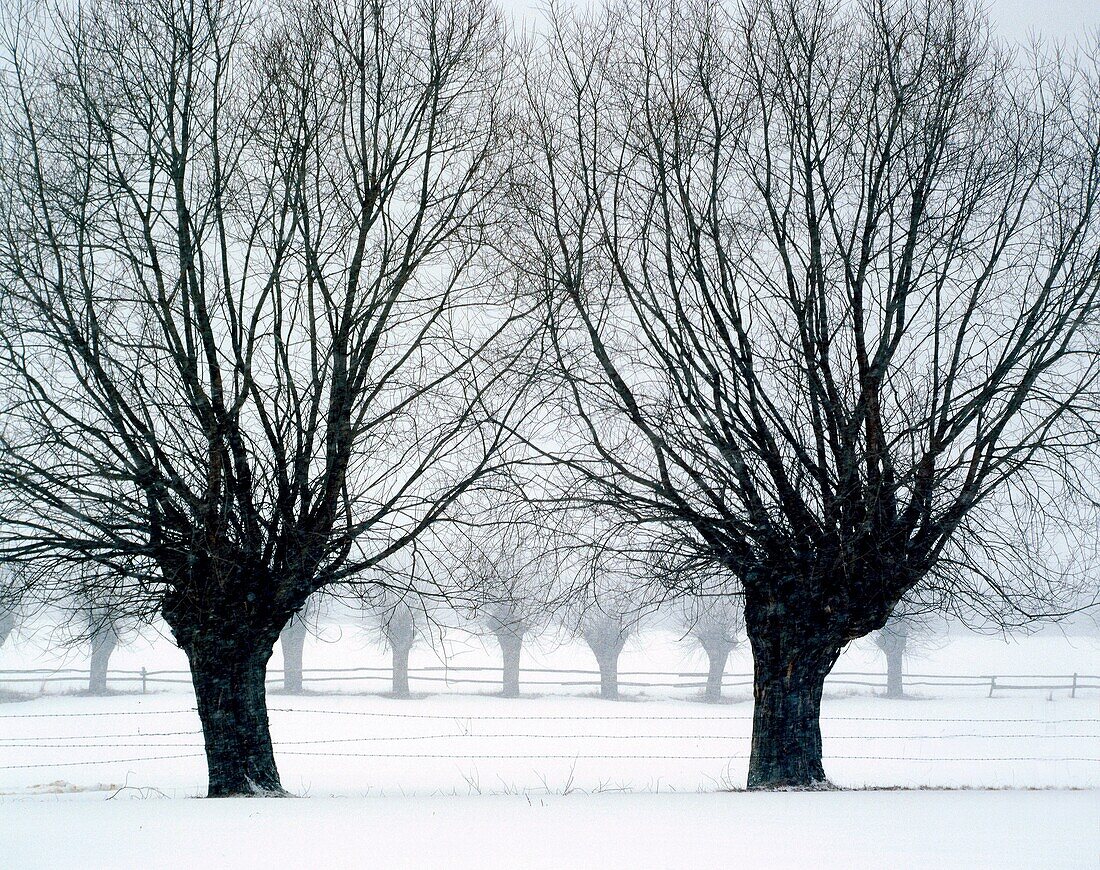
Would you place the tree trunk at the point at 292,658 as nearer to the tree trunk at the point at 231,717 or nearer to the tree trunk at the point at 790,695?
the tree trunk at the point at 231,717

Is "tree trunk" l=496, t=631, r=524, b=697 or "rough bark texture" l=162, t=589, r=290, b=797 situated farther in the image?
"tree trunk" l=496, t=631, r=524, b=697

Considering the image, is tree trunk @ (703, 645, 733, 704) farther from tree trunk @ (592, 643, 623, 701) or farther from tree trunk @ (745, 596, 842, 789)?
tree trunk @ (745, 596, 842, 789)

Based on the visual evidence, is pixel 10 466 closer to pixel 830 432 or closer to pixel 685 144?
pixel 685 144

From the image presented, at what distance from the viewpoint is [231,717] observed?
8148 millimetres

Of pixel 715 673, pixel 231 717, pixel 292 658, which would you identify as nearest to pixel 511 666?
pixel 715 673

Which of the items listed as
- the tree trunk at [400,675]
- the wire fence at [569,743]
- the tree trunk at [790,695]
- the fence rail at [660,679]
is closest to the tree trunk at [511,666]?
the fence rail at [660,679]

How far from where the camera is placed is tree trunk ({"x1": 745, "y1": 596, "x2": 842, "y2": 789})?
8.60m

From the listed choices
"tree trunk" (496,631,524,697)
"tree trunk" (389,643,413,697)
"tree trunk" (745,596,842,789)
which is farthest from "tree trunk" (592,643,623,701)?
"tree trunk" (745,596,842,789)

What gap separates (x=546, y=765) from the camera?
15.9m

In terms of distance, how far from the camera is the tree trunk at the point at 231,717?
26.5ft

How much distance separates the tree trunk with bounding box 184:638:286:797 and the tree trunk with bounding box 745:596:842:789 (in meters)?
4.67

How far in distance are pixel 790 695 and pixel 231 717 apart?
5.37 metres

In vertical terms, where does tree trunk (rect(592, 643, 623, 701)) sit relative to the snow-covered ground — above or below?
below

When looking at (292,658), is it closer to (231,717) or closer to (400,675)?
(400,675)
